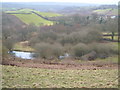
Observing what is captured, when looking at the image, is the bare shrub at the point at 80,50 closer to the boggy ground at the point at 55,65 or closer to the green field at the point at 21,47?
the green field at the point at 21,47

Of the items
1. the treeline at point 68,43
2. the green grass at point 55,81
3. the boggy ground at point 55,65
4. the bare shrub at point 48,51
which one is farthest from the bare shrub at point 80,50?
the green grass at point 55,81

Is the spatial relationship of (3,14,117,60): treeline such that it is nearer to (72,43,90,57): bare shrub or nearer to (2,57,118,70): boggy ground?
(72,43,90,57): bare shrub

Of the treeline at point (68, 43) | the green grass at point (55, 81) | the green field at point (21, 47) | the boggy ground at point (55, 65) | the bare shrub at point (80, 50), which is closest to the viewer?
the green grass at point (55, 81)

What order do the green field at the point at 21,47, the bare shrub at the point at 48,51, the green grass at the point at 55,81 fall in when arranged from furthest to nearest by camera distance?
1. the green field at the point at 21,47
2. the bare shrub at the point at 48,51
3. the green grass at the point at 55,81

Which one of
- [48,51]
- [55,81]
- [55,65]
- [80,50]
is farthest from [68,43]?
[55,81]

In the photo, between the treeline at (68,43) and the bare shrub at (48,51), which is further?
the treeline at (68,43)

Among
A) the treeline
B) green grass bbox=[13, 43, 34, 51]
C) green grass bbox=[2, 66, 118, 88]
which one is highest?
green grass bbox=[2, 66, 118, 88]

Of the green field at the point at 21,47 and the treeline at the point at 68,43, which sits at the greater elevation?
the treeline at the point at 68,43

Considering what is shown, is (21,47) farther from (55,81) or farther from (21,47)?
(55,81)

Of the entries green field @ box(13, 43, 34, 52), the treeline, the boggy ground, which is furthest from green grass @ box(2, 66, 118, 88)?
green field @ box(13, 43, 34, 52)

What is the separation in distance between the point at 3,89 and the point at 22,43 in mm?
26954

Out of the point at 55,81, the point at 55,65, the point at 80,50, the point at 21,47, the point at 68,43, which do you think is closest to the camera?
the point at 55,81

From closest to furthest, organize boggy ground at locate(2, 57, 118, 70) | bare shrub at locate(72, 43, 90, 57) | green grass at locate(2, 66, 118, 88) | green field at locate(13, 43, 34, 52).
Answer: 1. green grass at locate(2, 66, 118, 88)
2. boggy ground at locate(2, 57, 118, 70)
3. bare shrub at locate(72, 43, 90, 57)
4. green field at locate(13, 43, 34, 52)

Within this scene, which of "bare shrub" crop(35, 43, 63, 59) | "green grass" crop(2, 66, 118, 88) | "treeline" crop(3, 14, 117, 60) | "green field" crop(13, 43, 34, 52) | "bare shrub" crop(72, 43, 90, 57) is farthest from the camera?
"green field" crop(13, 43, 34, 52)
